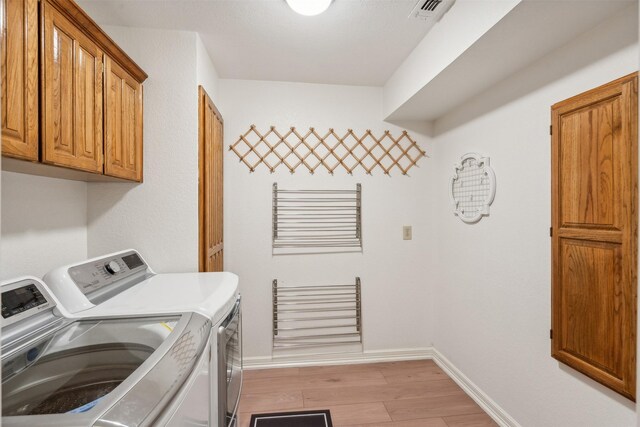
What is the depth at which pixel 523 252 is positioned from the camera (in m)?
1.93

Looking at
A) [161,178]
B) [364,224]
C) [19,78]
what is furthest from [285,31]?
[364,224]

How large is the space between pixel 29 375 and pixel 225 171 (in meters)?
1.98

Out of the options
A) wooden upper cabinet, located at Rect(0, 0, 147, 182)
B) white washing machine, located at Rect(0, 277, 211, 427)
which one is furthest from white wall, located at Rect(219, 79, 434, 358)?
white washing machine, located at Rect(0, 277, 211, 427)

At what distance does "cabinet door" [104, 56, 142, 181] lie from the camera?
1.65m

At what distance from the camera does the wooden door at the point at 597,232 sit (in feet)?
4.48

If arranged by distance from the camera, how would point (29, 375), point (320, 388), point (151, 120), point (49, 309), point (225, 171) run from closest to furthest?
point (29, 375), point (49, 309), point (151, 120), point (320, 388), point (225, 171)

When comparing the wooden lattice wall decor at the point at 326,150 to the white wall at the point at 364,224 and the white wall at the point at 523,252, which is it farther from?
the white wall at the point at 523,252

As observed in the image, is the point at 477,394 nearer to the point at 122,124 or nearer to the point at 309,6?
the point at 309,6

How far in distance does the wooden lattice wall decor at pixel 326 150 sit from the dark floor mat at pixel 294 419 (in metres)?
1.72

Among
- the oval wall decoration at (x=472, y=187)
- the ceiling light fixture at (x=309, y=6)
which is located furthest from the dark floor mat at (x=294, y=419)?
the ceiling light fixture at (x=309, y=6)

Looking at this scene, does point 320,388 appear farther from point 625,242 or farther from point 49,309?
point 625,242

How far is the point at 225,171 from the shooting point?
2.75 meters

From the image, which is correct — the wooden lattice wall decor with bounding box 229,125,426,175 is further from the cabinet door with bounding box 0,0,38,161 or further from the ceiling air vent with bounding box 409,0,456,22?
the cabinet door with bounding box 0,0,38,161

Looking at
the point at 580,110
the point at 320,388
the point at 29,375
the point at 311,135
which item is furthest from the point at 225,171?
the point at 580,110
